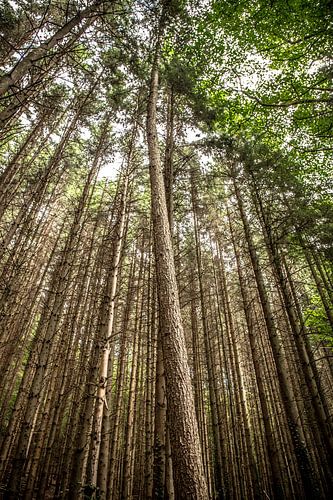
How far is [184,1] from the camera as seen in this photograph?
686 cm

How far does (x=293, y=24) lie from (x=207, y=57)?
7.92ft

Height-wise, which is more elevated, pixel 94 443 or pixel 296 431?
pixel 296 431

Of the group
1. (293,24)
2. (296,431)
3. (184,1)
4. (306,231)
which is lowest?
(296,431)

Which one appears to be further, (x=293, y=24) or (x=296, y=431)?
(x=293, y=24)

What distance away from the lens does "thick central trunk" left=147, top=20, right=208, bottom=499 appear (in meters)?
2.42

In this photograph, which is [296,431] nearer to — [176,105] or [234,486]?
[234,486]

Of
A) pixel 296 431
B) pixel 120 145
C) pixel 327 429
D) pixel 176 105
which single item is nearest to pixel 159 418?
pixel 296 431

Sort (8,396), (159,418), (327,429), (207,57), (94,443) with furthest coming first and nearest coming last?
(8,396)
(207,57)
(327,429)
(159,418)
(94,443)

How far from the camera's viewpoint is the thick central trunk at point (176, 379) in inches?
95.1

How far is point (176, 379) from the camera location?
9.62ft

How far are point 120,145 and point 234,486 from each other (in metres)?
14.6

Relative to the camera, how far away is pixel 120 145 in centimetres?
864

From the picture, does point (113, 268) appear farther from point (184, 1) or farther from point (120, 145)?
point (184, 1)

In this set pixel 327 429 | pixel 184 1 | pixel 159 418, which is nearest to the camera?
pixel 159 418
